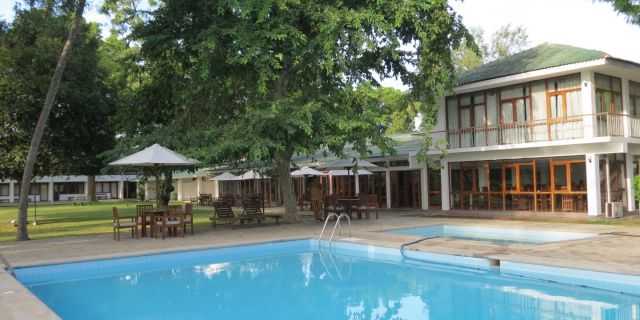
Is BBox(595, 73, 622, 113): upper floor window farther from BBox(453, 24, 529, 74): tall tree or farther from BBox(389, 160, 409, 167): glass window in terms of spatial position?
BBox(453, 24, 529, 74): tall tree

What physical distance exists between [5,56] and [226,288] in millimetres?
16965

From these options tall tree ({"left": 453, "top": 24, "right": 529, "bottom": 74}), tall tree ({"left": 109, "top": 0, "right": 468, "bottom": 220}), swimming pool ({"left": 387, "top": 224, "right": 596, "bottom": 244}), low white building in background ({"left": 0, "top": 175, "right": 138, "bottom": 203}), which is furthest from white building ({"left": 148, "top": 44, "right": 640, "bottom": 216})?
low white building in background ({"left": 0, "top": 175, "right": 138, "bottom": 203})

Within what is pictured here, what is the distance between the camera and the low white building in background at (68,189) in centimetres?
6650

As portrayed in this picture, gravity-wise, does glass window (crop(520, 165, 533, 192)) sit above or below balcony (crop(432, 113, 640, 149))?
below

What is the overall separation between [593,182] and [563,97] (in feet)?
11.2

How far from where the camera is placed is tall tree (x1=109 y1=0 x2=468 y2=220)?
15562mm

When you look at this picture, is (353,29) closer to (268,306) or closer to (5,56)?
(268,306)

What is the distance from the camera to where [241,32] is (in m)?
15.6

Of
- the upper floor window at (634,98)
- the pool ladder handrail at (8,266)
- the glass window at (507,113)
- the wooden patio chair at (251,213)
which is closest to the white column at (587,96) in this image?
the glass window at (507,113)

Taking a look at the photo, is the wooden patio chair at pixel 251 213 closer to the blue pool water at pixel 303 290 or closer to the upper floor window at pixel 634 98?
the blue pool water at pixel 303 290

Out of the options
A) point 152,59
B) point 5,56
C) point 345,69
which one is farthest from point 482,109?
point 5,56

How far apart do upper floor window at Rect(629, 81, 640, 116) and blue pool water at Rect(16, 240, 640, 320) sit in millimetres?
15221

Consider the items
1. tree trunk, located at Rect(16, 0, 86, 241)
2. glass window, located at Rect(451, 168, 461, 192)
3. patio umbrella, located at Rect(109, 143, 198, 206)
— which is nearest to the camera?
patio umbrella, located at Rect(109, 143, 198, 206)

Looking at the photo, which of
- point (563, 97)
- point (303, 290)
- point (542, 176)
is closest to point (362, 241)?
point (303, 290)
